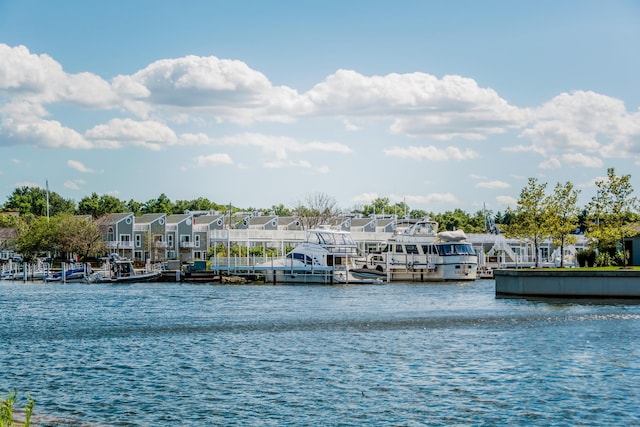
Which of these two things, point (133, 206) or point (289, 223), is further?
point (133, 206)

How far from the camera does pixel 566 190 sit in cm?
7619

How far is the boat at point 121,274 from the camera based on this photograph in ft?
303

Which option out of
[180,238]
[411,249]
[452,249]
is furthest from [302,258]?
[180,238]

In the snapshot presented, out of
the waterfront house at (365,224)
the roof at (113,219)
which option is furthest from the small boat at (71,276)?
the waterfront house at (365,224)

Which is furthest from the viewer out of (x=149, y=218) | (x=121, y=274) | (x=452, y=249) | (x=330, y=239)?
(x=149, y=218)

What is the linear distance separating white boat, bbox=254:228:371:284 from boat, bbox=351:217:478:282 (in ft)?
12.6

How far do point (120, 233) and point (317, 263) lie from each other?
167 ft

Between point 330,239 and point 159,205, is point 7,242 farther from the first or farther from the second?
point 330,239

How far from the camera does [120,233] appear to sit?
124 metres

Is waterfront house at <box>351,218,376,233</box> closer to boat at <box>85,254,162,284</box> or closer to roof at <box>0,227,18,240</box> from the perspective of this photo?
boat at <box>85,254,162,284</box>

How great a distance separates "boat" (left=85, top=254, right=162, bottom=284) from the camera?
9244 cm

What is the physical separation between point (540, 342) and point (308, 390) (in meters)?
13.1

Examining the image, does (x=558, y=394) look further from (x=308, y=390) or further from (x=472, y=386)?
(x=308, y=390)

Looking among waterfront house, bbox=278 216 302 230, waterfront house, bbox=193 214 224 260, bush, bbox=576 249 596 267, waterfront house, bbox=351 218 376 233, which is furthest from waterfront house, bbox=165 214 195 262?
bush, bbox=576 249 596 267
